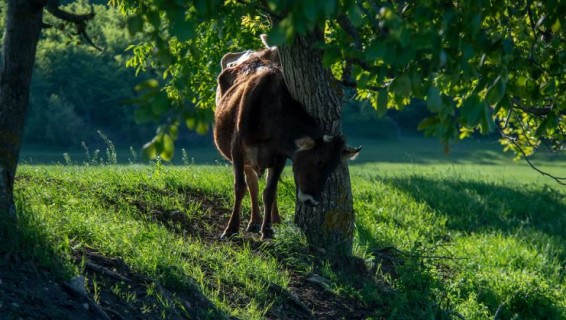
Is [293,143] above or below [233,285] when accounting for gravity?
above

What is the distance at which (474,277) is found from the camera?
9.91 m

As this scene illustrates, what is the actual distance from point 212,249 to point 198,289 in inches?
55.9

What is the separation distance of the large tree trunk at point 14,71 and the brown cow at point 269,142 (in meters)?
3.37

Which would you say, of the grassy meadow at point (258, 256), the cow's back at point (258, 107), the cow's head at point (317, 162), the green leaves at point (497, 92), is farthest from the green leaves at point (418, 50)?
the cow's back at point (258, 107)

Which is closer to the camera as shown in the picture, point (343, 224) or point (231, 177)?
point (343, 224)

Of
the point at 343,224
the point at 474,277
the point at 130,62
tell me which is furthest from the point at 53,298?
the point at 130,62

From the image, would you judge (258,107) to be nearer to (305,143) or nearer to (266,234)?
(305,143)

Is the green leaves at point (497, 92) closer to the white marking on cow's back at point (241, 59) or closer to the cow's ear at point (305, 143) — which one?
the cow's ear at point (305, 143)

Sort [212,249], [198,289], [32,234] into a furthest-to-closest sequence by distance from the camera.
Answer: [212,249]
[198,289]
[32,234]

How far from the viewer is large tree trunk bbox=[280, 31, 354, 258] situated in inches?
367

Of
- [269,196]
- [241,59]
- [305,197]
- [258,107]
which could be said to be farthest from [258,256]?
[241,59]

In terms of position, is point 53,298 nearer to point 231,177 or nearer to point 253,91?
point 253,91

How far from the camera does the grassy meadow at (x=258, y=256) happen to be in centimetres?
711

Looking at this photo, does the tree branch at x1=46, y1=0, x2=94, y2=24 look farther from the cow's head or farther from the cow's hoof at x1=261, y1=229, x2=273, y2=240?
the cow's hoof at x1=261, y1=229, x2=273, y2=240
